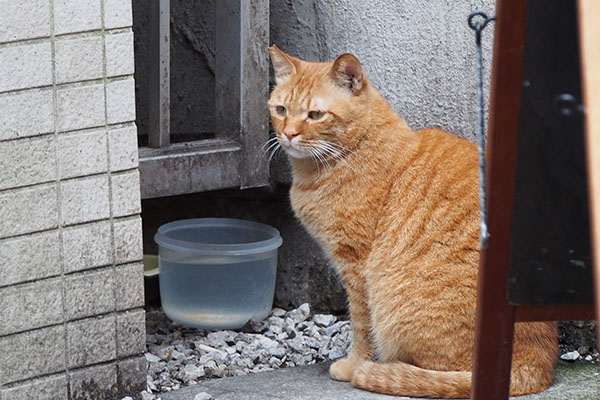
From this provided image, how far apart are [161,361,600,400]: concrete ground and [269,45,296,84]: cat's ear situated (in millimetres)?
1081

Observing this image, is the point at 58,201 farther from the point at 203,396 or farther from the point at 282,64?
the point at 282,64

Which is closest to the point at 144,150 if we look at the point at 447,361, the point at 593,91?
the point at 447,361

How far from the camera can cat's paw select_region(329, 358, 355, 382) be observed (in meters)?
3.14

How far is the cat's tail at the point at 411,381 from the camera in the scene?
2807 mm

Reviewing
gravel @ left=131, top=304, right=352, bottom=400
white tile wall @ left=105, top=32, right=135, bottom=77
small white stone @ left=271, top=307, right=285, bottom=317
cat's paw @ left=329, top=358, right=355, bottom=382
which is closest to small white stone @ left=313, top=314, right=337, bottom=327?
gravel @ left=131, top=304, right=352, bottom=400

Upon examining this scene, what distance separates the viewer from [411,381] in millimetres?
2859

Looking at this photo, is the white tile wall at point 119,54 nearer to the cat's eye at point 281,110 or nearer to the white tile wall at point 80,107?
the white tile wall at point 80,107

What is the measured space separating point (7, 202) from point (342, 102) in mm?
1167

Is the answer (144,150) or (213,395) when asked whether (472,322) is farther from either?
(144,150)

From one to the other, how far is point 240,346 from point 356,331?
0.68 meters

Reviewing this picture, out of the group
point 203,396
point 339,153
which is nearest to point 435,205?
point 339,153

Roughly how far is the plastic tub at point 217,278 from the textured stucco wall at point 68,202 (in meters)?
0.75

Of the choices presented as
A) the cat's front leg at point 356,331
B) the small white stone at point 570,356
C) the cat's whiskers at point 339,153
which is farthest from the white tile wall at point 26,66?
the small white stone at point 570,356

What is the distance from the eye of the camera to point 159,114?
3.46m
